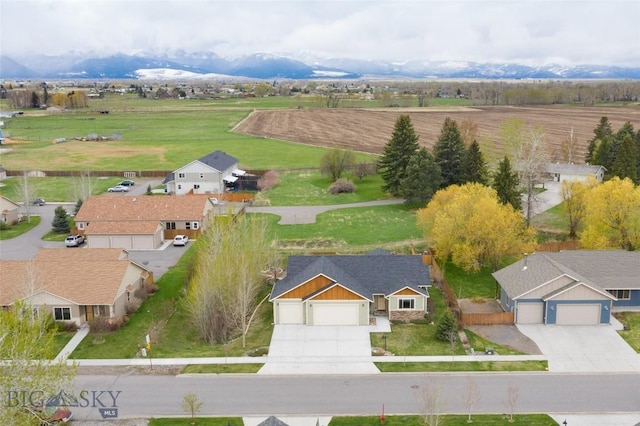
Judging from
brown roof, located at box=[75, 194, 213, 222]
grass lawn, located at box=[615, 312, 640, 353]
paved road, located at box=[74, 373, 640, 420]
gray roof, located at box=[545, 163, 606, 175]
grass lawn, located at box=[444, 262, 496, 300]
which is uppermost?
gray roof, located at box=[545, 163, 606, 175]

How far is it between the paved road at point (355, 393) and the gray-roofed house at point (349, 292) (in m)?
6.80

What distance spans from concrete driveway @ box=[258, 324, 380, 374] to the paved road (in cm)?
87

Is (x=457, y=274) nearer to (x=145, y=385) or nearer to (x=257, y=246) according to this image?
(x=257, y=246)

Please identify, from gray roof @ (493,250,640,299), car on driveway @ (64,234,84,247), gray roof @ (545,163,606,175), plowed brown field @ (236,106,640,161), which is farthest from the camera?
plowed brown field @ (236,106,640,161)

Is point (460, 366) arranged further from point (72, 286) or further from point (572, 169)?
point (572, 169)

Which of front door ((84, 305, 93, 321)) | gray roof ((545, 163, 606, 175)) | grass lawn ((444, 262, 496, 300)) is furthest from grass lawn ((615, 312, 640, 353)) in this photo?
gray roof ((545, 163, 606, 175))

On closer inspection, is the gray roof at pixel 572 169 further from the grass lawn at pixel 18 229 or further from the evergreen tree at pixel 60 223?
the grass lawn at pixel 18 229

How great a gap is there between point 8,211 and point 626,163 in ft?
208

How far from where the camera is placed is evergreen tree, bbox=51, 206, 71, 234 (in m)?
57.0

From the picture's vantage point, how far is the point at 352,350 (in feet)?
107

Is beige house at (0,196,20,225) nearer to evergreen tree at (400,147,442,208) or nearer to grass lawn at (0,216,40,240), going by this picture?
grass lawn at (0,216,40,240)

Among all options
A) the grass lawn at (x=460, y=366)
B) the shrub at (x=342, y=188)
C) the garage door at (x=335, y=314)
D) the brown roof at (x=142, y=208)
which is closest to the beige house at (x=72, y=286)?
the garage door at (x=335, y=314)

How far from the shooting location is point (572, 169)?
74562 millimetres

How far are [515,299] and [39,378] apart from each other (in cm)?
2636
